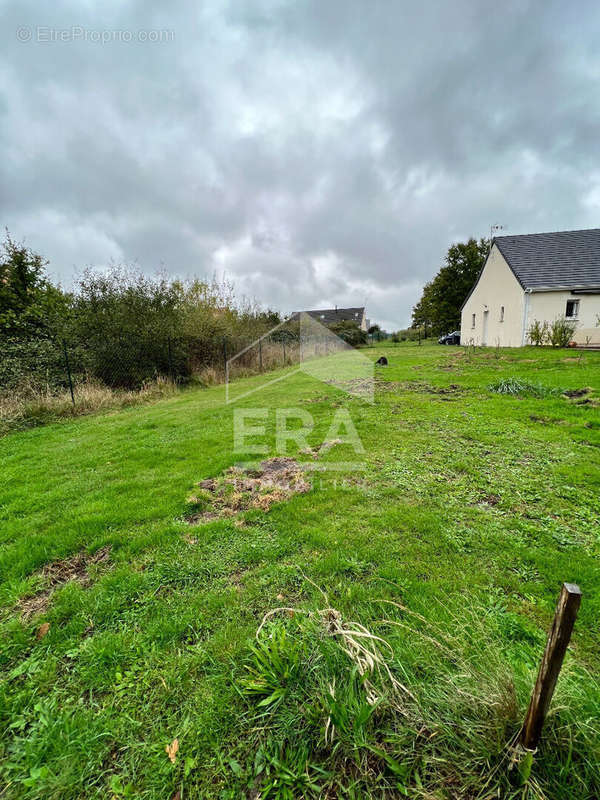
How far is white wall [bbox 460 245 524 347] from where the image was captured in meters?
15.1

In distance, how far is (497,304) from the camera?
1684cm

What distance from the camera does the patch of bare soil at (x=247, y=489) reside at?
9.78 feet

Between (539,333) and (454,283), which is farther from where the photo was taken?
(454,283)

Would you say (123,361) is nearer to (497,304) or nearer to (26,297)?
(26,297)

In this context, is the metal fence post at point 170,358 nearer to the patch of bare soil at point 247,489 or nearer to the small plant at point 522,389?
the patch of bare soil at point 247,489

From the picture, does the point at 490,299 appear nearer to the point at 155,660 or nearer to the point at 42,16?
the point at 42,16

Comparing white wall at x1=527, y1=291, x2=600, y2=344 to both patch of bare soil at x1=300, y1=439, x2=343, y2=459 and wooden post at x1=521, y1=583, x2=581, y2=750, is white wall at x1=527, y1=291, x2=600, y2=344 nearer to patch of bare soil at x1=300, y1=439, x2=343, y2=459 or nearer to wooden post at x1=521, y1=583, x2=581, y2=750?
patch of bare soil at x1=300, y1=439, x2=343, y2=459

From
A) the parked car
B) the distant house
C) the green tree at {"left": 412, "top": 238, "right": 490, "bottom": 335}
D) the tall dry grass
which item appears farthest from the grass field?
the distant house

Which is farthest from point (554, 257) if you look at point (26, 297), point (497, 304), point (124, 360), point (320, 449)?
point (26, 297)

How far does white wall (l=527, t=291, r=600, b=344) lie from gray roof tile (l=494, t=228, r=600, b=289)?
0.47m

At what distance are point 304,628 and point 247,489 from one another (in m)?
1.92

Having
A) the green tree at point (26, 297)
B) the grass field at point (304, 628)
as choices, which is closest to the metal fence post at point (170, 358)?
the green tree at point (26, 297)

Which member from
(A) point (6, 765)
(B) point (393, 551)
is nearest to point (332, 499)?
(B) point (393, 551)

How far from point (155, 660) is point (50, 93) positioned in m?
11.2
